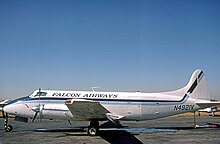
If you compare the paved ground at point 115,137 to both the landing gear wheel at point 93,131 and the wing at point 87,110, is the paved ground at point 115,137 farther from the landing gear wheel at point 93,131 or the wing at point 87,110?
the wing at point 87,110

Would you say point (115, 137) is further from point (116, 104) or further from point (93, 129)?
point (116, 104)

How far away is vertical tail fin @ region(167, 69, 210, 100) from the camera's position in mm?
16125

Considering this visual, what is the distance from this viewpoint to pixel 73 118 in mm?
14062

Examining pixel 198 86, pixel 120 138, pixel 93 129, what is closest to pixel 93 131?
pixel 93 129

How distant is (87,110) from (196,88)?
8395mm

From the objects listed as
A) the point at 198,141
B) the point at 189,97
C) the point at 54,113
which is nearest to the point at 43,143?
the point at 54,113

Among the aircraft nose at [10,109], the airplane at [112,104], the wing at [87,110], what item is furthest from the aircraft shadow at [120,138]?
the aircraft nose at [10,109]

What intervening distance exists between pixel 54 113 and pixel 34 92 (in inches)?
83.7

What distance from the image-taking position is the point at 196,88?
1631 centimetres

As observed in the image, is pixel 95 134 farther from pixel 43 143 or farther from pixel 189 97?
pixel 189 97

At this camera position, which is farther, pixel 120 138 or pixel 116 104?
pixel 116 104

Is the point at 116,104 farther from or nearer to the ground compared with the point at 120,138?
farther from the ground

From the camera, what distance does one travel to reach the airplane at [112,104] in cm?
1391

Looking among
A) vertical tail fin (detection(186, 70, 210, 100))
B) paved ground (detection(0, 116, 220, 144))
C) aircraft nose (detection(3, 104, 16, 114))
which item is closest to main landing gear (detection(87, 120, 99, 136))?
paved ground (detection(0, 116, 220, 144))
